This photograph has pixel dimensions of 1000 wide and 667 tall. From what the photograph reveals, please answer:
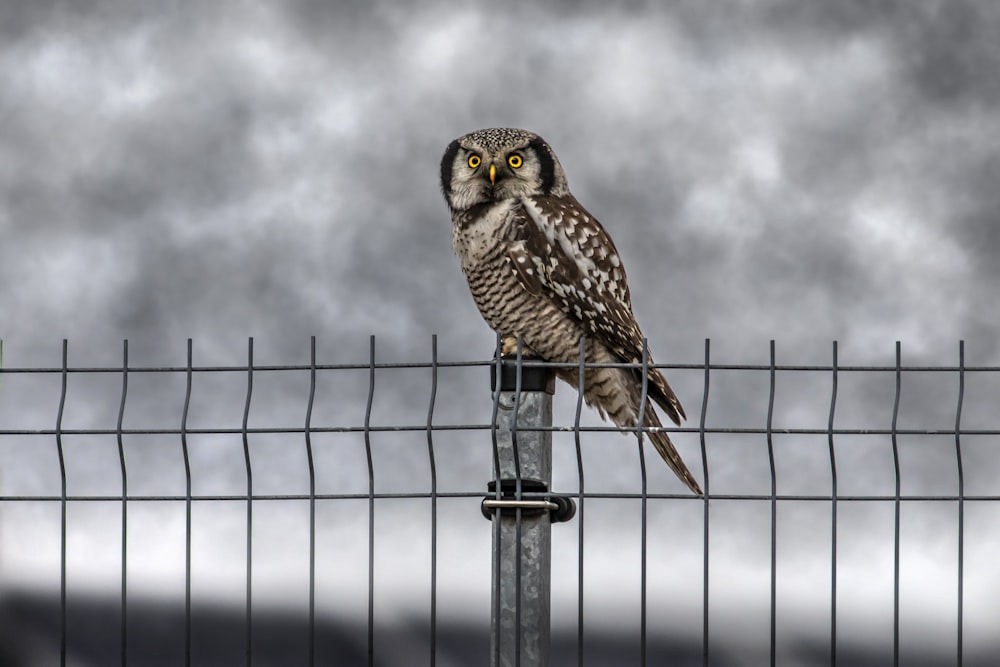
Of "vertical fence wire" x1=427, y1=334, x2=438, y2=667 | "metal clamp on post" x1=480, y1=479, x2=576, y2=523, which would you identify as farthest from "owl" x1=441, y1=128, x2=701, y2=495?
"vertical fence wire" x1=427, y1=334, x2=438, y2=667

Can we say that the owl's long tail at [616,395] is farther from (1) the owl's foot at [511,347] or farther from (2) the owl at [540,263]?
(1) the owl's foot at [511,347]

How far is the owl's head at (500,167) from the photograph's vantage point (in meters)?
4.98

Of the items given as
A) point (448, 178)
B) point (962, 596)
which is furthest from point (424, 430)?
point (448, 178)

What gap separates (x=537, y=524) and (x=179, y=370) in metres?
1.23

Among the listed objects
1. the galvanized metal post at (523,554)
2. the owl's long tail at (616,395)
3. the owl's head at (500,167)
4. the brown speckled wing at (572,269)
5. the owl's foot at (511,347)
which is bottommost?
the galvanized metal post at (523,554)

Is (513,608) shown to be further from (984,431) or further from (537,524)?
(984,431)

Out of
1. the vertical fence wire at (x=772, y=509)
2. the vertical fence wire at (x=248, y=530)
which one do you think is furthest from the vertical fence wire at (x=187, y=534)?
the vertical fence wire at (x=772, y=509)

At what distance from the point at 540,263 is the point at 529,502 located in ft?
5.63

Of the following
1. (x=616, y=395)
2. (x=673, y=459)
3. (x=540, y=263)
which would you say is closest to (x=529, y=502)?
(x=673, y=459)

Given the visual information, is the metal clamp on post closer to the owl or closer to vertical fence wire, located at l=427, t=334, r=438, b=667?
vertical fence wire, located at l=427, t=334, r=438, b=667

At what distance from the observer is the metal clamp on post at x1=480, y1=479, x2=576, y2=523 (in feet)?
11.0

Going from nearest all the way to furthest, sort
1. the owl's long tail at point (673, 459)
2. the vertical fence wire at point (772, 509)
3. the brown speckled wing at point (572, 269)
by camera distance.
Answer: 1. the vertical fence wire at point (772, 509)
2. the owl's long tail at point (673, 459)
3. the brown speckled wing at point (572, 269)

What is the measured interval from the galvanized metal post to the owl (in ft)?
4.67

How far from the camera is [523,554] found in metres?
3.43
